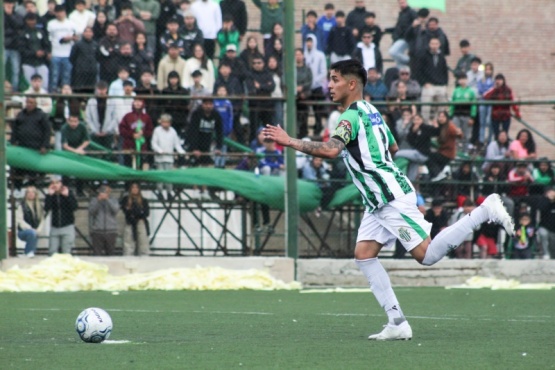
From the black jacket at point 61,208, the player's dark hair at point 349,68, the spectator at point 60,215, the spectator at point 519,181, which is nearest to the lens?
the player's dark hair at point 349,68

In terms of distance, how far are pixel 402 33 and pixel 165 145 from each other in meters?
4.61


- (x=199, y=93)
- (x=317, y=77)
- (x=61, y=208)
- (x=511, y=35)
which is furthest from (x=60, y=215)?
(x=511, y=35)

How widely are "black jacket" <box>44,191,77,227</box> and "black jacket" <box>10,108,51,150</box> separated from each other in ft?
2.65

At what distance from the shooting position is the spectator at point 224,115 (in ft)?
57.1

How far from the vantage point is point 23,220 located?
654 inches

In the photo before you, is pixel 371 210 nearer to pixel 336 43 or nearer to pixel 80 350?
pixel 80 350

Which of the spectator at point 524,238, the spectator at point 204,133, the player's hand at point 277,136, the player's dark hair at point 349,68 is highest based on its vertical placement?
the player's dark hair at point 349,68

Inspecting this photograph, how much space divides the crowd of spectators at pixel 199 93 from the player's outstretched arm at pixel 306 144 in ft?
29.4

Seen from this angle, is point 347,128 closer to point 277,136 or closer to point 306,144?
point 306,144

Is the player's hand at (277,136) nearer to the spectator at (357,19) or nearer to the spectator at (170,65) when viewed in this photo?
the spectator at (170,65)

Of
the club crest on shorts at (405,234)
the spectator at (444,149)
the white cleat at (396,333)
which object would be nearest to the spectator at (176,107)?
the spectator at (444,149)

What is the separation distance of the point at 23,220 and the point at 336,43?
235 inches

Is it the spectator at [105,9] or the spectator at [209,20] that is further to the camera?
the spectator at [105,9]

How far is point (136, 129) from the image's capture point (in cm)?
1739
